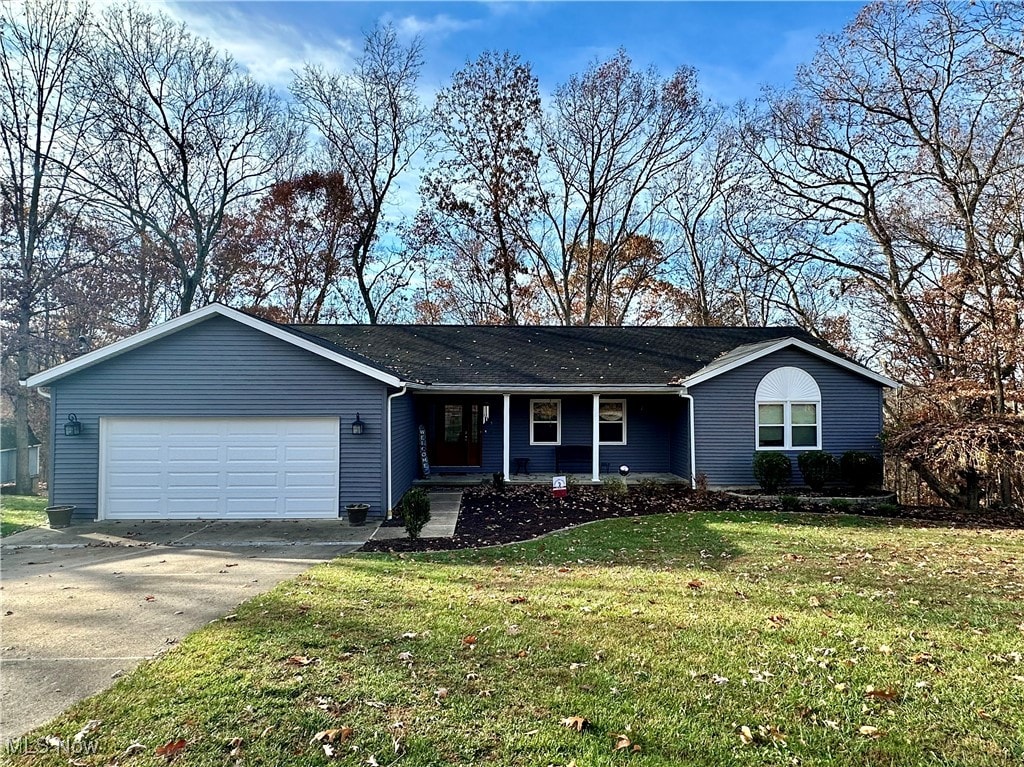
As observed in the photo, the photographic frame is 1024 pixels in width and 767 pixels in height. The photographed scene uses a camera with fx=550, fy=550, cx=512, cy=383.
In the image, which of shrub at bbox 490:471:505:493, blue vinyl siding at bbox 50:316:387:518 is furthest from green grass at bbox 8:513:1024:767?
shrub at bbox 490:471:505:493

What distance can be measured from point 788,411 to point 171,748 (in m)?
14.1

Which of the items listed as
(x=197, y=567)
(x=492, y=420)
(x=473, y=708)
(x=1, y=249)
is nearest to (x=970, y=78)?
(x=492, y=420)

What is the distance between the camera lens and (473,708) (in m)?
3.44

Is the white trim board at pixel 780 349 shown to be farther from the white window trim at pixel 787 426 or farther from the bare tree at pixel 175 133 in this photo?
the bare tree at pixel 175 133

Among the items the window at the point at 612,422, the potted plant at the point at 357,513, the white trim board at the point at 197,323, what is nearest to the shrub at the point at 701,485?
the window at the point at 612,422

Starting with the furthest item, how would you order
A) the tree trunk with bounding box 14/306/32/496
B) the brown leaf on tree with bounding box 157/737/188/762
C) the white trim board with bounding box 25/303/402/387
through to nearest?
the tree trunk with bounding box 14/306/32/496, the white trim board with bounding box 25/303/402/387, the brown leaf on tree with bounding box 157/737/188/762

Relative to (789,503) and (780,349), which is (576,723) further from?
(780,349)

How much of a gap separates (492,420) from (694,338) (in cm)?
699

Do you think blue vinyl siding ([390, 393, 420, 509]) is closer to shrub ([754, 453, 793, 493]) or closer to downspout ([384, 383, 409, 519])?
downspout ([384, 383, 409, 519])

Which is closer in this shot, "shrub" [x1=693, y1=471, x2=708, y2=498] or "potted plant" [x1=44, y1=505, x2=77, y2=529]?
"potted plant" [x1=44, y1=505, x2=77, y2=529]

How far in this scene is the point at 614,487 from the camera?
1328cm

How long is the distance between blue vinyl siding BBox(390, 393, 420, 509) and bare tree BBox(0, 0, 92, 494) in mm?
13699

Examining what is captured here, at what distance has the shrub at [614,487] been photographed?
41.9ft

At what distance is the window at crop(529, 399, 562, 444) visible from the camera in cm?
1588
